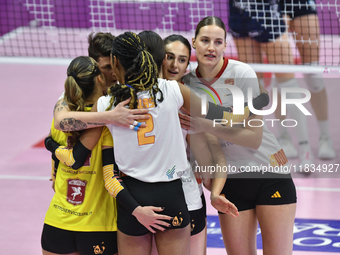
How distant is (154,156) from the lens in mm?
2365

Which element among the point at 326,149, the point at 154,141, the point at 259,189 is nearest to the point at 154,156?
the point at 154,141

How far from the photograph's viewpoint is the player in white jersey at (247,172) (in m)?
2.87

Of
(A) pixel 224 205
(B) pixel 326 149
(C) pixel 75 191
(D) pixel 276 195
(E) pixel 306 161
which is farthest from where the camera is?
(B) pixel 326 149

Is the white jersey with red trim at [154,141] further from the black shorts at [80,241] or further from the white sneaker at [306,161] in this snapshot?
the white sneaker at [306,161]

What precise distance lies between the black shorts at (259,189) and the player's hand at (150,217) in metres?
0.79

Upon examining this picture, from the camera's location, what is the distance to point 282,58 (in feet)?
19.6

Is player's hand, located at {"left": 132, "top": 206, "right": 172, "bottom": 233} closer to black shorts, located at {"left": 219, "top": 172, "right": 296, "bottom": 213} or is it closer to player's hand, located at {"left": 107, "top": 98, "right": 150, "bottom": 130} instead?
player's hand, located at {"left": 107, "top": 98, "right": 150, "bottom": 130}

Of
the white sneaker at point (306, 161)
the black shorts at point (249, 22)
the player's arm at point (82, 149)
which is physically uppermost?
the black shorts at point (249, 22)

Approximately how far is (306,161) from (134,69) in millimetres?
4045

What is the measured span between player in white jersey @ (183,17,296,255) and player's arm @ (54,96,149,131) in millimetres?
753

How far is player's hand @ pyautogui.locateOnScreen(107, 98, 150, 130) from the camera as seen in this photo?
230 cm

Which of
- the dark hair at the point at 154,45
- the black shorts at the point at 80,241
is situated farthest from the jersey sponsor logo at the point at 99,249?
the dark hair at the point at 154,45

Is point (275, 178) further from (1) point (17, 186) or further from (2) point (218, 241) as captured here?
(1) point (17, 186)

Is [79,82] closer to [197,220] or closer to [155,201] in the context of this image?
[155,201]
